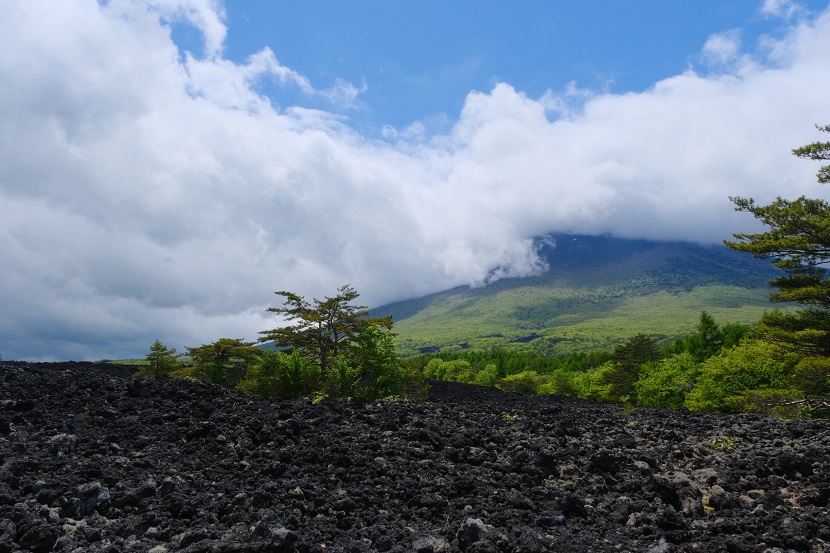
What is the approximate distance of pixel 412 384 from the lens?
30.0 meters

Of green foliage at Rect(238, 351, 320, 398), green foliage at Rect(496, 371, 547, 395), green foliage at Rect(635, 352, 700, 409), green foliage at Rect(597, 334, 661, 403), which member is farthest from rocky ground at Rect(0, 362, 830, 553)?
green foliage at Rect(496, 371, 547, 395)

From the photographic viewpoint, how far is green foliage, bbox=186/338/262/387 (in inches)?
1300

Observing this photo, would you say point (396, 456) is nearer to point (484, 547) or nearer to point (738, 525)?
point (484, 547)

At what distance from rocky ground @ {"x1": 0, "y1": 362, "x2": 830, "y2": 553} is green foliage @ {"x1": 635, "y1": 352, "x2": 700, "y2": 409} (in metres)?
28.5

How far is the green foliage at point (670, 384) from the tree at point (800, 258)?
71.5 feet

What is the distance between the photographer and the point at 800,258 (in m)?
17.8

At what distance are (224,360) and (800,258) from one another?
3179cm

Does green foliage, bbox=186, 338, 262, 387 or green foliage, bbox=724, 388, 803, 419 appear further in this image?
green foliage, bbox=186, 338, 262, 387

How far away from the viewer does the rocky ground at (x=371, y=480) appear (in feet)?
22.7

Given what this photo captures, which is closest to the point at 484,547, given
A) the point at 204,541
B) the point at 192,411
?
the point at 204,541

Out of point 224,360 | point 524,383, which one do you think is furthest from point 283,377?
point 524,383

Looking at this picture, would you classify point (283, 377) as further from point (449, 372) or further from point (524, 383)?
point (449, 372)

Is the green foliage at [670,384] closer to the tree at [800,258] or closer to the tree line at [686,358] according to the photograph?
the tree line at [686,358]

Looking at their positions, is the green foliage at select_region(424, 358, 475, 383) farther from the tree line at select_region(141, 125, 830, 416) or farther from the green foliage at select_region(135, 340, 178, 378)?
the green foliage at select_region(135, 340, 178, 378)
